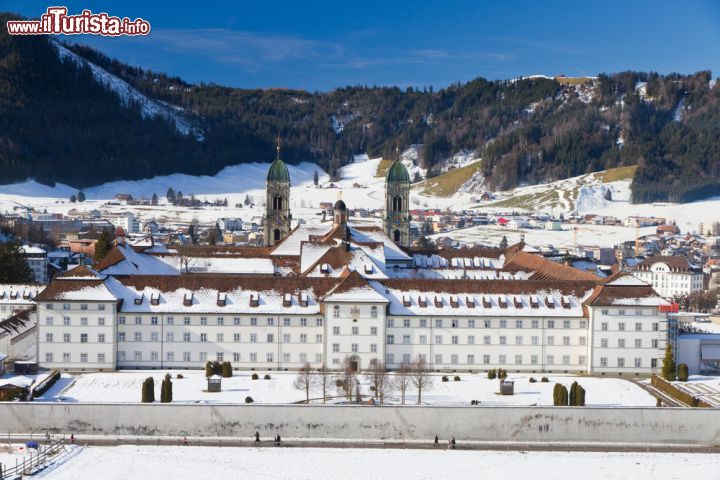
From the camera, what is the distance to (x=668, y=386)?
71812 millimetres

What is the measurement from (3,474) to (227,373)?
78.7 feet

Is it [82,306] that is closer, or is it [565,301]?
[82,306]

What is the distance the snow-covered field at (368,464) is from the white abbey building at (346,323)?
18473 mm

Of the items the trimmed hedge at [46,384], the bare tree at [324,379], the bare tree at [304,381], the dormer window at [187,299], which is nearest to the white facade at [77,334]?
the trimmed hedge at [46,384]

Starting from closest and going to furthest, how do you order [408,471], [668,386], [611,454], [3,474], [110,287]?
1. [3,474]
2. [408,471]
3. [611,454]
4. [668,386]
5. [110,287]

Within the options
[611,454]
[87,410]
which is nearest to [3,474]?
[87,410]

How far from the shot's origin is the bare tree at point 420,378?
222ft

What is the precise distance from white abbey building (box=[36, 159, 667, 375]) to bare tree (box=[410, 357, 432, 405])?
348 centimetres

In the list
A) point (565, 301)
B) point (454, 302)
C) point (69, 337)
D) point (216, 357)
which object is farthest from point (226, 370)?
point (565, 301)

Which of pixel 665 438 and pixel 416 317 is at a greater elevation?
pixel 416 317

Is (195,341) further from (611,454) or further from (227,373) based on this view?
(611,454)

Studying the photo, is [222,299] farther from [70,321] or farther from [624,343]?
[624,343]

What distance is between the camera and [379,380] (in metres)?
68.9

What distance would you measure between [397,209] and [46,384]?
7162 centimetres
